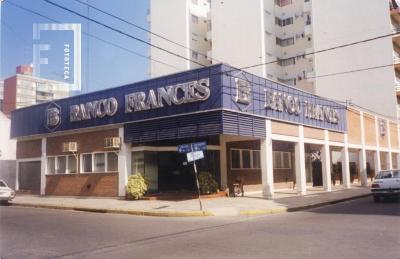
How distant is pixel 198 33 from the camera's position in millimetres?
62000

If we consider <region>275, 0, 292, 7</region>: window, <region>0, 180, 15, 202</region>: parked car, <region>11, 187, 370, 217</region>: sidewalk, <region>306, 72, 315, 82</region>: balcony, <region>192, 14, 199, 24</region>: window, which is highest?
<region>275, 0, 292, 7</region>: window

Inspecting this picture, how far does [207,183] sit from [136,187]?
4.03 metres

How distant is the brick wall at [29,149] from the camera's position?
105 feet

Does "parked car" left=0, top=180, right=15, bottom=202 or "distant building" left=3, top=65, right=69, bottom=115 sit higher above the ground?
"distant building" left=3, top=65, right=69, bottom=115

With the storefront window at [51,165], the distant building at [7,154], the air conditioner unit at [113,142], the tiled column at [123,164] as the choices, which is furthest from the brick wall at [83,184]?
the distant building at [7,154]

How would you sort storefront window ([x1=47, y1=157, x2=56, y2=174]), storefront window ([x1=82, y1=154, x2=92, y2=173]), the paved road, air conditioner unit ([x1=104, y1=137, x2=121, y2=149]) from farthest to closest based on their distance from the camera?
storefront window ([x1=47, y1=157, x2=56, y2=174]), storefront window ([x1=82, y1=154, x2=92, y2=173]), air conditioner unit ([x1=104, y1=137, x2=121, y2=149]), the paved road

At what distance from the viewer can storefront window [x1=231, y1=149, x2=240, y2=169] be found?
2759 centimetres

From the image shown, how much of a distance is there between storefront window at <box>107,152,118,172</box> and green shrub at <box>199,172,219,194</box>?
18.2ft

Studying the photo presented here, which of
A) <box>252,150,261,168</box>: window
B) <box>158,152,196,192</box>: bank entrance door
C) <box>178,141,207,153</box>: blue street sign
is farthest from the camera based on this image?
<box>252,150,261,168</box>: window

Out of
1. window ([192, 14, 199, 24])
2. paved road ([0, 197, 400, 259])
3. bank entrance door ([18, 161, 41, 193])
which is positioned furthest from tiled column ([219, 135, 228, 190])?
window ([192, 14, 199, 24])

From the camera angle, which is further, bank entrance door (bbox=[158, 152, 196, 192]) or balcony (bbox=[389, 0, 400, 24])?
balcony (bbox=[389, 0, 400, 24])

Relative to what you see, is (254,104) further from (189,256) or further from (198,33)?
(198,33)

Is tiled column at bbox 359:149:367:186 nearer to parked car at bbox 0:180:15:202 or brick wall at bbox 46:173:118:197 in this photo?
brick wall at bbox 46:173:118:197

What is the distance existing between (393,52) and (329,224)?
121 ft
